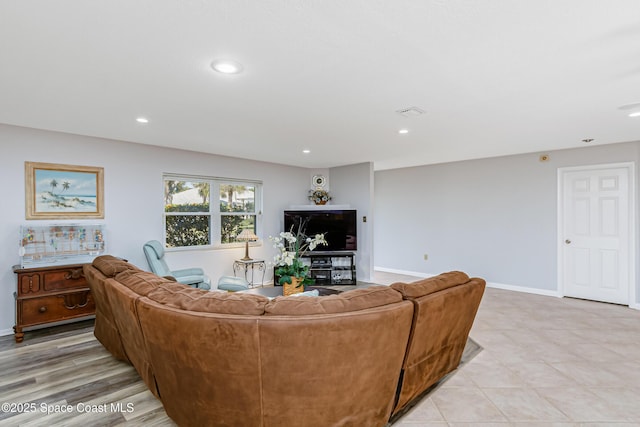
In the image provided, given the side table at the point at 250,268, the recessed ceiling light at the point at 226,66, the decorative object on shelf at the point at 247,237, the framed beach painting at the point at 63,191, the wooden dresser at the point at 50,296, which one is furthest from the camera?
the side table at the point at 250,268

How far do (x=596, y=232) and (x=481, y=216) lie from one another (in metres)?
1.58

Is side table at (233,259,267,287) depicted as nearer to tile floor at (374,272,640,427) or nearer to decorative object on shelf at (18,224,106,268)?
decorative object on shelf at (18,224,106,268)

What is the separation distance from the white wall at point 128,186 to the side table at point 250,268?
0.12 meters

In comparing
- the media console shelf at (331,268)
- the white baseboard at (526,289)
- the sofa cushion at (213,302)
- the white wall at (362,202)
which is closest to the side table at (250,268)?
the media console shelf at (331,268)

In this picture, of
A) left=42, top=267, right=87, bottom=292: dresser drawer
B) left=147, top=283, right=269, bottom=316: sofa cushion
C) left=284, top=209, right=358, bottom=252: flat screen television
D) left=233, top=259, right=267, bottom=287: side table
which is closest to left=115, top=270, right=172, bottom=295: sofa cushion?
left=147, top=283, right=269, bottom=316: sofa cushion

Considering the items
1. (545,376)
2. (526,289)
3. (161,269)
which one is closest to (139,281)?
(161,269)

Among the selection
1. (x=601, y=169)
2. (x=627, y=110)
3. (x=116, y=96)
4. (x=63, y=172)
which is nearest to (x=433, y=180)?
(x=601, y=169)

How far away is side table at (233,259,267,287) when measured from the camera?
540 centimetres

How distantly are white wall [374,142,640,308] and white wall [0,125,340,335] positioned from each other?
2500 mm

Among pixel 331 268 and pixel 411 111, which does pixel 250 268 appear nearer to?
pixel 331 268

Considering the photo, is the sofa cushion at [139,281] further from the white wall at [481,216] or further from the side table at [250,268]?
the white wall at [481,216]

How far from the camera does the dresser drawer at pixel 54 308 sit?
3.31 metres

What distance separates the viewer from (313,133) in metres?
3.85

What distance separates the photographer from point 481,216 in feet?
19.2
